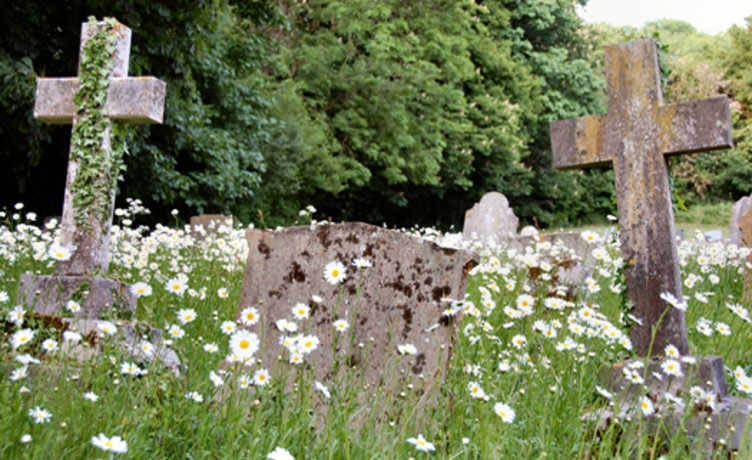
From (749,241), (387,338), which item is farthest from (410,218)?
(387,338)

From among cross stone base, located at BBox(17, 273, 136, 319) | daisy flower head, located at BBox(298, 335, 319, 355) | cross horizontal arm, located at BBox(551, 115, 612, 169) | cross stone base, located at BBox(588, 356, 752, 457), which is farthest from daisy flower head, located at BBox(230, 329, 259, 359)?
cross horizontal arm, located at BBox(551, 115, 612, 169)

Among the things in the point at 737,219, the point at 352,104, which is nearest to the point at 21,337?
the point at 737,219

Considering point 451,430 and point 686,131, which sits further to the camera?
point 686,131

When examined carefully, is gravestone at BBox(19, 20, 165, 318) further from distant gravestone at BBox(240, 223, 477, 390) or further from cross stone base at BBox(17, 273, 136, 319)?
distant gravestone at BBox(240, 223, 477, 390)

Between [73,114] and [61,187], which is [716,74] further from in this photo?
[73,114]

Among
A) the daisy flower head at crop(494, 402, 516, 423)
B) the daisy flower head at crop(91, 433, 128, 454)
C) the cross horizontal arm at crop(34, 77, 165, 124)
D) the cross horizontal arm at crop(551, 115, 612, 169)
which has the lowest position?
the daisy flower head at crop(494, 402, 516, 423)

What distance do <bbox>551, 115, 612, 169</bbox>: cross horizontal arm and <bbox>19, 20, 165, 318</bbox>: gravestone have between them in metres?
3.12

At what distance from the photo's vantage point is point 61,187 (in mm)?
13789

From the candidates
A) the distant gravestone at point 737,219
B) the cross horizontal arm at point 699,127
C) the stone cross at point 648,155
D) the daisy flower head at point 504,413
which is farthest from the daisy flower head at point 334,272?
the distant gravestone at point 737,219

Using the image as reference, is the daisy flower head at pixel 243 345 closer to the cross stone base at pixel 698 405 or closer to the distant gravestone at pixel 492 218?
the cross stone base at pixel 698 405

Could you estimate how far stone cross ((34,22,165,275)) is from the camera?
5762mm

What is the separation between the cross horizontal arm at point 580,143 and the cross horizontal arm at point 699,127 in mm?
403

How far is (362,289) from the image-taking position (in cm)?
399

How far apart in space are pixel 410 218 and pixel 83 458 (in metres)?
27.8
